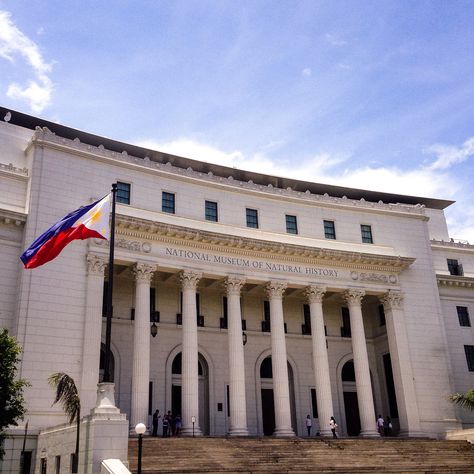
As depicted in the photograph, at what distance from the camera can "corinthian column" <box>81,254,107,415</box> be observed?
33469 mm

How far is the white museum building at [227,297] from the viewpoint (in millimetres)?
35031

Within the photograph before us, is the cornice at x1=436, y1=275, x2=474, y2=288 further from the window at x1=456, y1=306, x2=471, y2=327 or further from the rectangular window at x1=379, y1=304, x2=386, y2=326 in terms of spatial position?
the rectangular window at x1=379, y1=304, x2=386, y2=326

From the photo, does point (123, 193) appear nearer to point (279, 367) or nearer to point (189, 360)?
point (189, 360)

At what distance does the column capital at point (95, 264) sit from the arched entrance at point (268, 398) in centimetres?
1585

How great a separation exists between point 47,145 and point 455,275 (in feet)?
115

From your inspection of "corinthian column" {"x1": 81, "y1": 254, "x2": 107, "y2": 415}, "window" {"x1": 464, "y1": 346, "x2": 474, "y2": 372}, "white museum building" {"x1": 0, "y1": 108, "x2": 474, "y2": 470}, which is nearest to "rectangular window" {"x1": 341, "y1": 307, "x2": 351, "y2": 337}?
"white museum building" {"x1": 0, "y1": 108, "x2": 474, "y2": 470}

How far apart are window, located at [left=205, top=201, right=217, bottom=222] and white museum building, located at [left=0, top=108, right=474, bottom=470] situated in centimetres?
24

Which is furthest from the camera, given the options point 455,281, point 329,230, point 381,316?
point 455,281

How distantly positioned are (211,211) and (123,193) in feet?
22.1

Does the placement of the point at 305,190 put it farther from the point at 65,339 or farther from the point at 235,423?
the point at 65,339

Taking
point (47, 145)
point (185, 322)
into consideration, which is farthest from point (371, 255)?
point (47, 145)

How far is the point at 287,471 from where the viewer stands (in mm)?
28594

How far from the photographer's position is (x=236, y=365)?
128 ft

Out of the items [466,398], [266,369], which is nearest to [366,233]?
[266,369]
